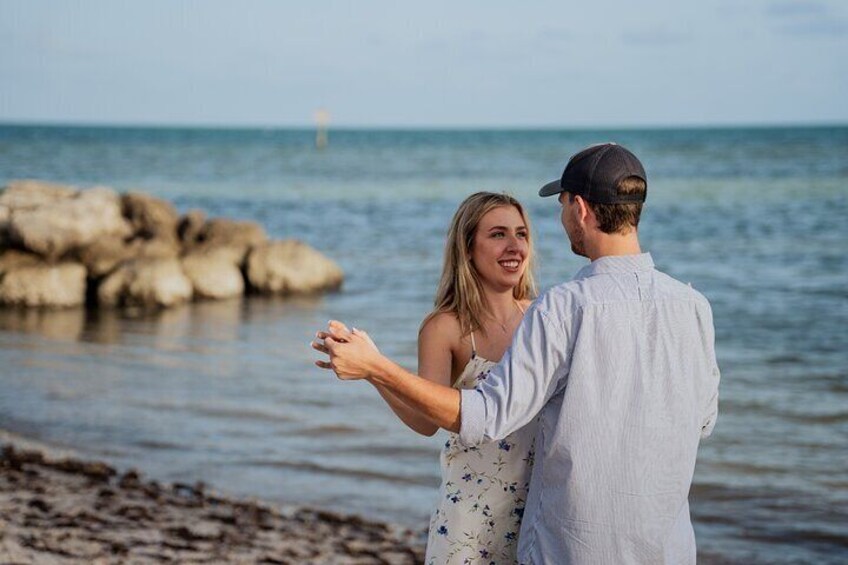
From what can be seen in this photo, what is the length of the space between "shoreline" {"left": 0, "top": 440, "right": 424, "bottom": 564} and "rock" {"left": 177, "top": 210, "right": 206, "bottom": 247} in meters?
11.6

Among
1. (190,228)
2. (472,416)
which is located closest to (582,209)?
(472,416)

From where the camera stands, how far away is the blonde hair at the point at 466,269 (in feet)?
12.3

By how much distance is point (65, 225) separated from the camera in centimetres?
1891

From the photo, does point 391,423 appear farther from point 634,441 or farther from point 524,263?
point 634,441

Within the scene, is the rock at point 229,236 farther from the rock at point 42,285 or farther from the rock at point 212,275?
the rock at point 42,285

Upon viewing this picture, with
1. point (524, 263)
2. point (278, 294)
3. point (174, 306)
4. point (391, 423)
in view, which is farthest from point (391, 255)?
point (524, 263)

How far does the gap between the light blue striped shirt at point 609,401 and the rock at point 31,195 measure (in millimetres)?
18462

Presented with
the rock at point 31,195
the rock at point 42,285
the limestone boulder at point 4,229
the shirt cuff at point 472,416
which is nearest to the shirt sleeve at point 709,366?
the shirt cuff at point 472,416

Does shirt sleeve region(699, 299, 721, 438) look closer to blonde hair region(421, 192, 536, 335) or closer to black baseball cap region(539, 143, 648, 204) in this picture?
black baseball cap region(539, 143, 648, 204)

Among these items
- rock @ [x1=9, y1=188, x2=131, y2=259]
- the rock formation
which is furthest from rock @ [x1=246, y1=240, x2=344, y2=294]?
rock @ [x1=9, y1=188, x2=131, y2=259]

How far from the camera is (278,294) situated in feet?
65.4

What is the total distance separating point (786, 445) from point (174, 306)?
10.9 meters

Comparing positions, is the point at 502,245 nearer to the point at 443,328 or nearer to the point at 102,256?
the point at 443,328

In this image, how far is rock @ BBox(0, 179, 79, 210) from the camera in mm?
20172
